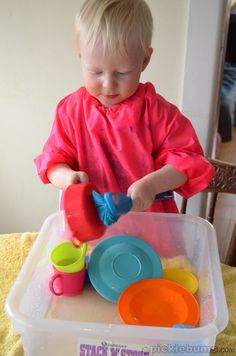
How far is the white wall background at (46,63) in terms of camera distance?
36.8 inches

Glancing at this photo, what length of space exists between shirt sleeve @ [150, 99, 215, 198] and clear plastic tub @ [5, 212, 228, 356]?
10 centimetres

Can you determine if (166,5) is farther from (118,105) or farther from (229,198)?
(229,198)

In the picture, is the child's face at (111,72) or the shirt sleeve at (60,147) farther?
the shirt sleeve at (60,147)

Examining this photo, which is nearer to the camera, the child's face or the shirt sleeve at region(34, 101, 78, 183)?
the child's face

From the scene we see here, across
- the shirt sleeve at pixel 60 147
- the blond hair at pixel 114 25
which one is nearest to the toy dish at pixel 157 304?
the shirt sleeve at pixel 60 147

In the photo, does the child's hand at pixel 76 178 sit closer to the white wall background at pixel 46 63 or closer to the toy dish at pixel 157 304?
the toy dish at pixel 157 304

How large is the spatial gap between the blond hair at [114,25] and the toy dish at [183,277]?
41 centimetres

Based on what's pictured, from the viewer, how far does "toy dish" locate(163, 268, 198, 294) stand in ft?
2.19

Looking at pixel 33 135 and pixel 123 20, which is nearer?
pixel 123 20

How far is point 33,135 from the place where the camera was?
1.15 m

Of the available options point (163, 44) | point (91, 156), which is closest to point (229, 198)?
point (163, 44)

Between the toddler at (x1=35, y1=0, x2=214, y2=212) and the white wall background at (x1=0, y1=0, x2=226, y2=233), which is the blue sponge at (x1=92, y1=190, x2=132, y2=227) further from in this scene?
the white wall background at (x1=0, y1=0, x2=226, y2=233)

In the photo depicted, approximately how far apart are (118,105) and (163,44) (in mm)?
359

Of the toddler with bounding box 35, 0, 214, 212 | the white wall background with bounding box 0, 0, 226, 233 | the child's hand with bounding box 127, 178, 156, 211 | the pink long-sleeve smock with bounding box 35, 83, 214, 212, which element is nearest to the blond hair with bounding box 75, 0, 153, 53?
the toddler with bounding box 35, 0, 214, 212
